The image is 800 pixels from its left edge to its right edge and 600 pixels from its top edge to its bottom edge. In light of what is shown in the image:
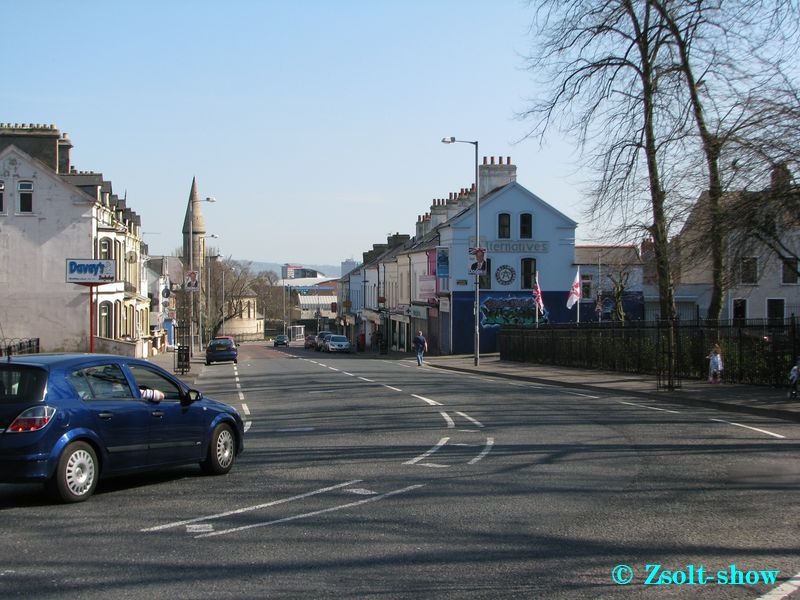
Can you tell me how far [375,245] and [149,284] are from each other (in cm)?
2588

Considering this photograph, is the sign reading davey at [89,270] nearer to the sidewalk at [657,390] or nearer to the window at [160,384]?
the sidewalk at [657,390]

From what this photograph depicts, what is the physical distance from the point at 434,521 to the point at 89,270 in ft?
113

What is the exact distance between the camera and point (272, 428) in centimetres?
1631

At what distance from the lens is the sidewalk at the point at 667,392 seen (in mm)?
19969

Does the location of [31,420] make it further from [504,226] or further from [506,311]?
[504,226]

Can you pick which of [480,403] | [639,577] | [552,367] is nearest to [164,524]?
[639,577]

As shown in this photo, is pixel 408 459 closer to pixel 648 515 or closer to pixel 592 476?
pixel 592 476

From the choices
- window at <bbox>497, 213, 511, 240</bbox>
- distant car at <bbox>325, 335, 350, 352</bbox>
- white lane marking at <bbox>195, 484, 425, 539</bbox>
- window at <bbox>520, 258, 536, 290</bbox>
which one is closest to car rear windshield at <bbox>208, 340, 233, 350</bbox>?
window at <bbox>497, 213, 511, 240</bbox>

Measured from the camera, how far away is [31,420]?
8.54 meters

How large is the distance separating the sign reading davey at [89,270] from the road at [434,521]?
24.7m

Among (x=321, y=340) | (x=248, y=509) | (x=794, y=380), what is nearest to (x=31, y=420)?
(x=248, y=509)

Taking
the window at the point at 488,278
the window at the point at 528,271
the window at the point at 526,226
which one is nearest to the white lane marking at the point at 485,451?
the window at the point at 488,278

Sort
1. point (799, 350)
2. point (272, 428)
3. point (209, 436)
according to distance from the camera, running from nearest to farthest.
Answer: point (209, 436) → point (272, 428) → point (799, 350)

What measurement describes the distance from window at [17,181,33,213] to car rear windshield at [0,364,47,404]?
4209 cm
